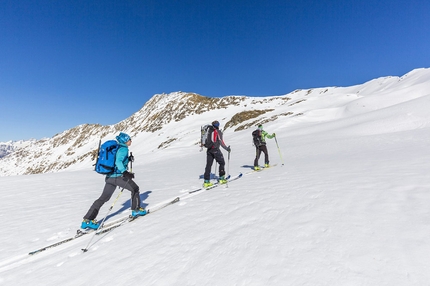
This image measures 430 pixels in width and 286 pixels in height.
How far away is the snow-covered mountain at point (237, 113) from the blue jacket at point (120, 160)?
819 inches

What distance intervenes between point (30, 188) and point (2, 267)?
8.31 m

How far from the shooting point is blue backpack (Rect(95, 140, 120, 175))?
17.0 feet

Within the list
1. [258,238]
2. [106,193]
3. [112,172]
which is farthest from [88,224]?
[258,238]

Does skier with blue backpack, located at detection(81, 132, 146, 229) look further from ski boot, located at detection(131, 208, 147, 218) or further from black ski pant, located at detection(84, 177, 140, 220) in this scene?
ski boot, located at detection(131, 208, 147, 218)

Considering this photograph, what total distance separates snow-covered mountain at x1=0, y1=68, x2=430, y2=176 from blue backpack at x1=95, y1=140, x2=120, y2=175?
21025mm

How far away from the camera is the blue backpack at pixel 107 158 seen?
5168mm

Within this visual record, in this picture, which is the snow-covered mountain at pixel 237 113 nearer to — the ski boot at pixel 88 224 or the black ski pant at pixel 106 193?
the black ski pant at pixel 106 193

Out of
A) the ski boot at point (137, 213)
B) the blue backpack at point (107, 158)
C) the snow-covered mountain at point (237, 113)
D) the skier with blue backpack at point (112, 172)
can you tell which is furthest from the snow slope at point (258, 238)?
the snow-covered mountain at point (237, 113)

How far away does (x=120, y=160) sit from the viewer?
521 centimetres

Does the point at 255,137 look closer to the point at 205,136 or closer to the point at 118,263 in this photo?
the point at 205,136

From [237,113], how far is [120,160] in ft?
166

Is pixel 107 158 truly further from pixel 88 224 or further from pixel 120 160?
pixel 88 224

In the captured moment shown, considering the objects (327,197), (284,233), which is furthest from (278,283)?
(327,197)

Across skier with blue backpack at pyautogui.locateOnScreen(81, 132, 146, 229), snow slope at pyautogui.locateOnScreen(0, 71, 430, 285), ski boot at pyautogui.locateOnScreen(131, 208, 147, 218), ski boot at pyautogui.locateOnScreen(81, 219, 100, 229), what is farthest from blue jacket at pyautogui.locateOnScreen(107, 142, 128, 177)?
snow slope at pyautogui.locateOnScreen(0, 71, 430, 285)
